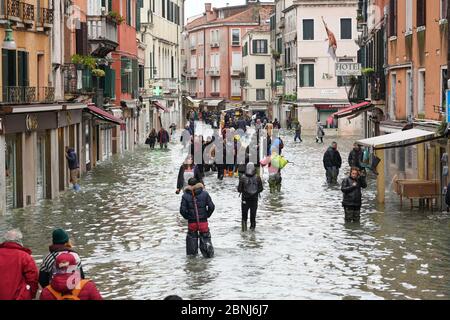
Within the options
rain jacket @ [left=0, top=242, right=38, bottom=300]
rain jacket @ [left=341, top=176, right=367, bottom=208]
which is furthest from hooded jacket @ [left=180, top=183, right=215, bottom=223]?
rain jacket @ [left=0, top=242, right=38, bottom=300]

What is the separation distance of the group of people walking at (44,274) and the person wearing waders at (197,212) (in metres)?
6.01

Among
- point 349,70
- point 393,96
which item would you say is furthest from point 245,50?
point 393,96

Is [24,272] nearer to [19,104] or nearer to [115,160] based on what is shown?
[19,104]

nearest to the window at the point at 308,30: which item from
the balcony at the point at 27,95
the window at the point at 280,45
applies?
the window at the point at 280,45

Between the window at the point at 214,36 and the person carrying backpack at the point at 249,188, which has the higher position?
the window at the point at 214,36

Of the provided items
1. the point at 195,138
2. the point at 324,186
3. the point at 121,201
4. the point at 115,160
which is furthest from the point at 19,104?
the point at 115,160

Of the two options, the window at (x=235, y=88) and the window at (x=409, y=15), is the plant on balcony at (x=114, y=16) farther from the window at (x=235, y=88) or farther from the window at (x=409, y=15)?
the window at (x=235, y=88)

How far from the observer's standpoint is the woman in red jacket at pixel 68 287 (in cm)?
949

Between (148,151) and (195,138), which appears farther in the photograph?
(148,151)

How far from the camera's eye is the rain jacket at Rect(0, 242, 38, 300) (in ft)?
34.9

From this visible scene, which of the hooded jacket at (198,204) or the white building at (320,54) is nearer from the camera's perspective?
the hooded jacket at (198,204)

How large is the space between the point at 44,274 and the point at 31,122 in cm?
1647
